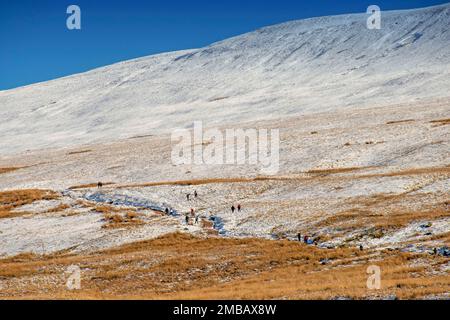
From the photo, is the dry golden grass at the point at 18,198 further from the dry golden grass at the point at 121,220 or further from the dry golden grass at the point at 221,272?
the dry golden grass at the point at 221,272

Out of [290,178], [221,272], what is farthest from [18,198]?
[221,272]

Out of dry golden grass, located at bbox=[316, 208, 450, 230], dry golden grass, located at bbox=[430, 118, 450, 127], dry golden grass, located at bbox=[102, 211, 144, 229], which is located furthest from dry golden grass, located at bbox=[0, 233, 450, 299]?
dry golden grass, located at bbox=[430, 118, 450, 127]

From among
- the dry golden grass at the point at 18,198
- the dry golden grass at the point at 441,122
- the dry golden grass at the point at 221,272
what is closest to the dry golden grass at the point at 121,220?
the dry golden grass at the point at 221,272

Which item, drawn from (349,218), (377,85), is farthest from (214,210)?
(377,85)

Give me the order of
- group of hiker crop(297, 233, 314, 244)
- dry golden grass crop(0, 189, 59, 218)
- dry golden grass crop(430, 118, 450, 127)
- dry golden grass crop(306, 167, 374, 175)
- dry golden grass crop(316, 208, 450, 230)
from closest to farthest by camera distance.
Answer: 1. group of hiker crop(297, 233, 314, 244)
2. dry golden grass crop(316, 208, 450, 230)
3. dry golden grass crop(0, 189, 59, 218)
4. dry golden grass crop(306, 167, 374, 175)
5. dry golden grass crop(430, 118, 450, 127)

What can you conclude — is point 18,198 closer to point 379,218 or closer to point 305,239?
point 305,239

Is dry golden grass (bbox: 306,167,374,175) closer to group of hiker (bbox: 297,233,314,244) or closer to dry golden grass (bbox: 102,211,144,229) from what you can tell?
dry golden grass (bbox: 102,211,144,229)

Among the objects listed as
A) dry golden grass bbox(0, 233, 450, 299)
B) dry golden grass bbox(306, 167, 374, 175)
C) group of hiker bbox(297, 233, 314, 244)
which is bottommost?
dry golden grass bbox(0, 233, 450, 299)
